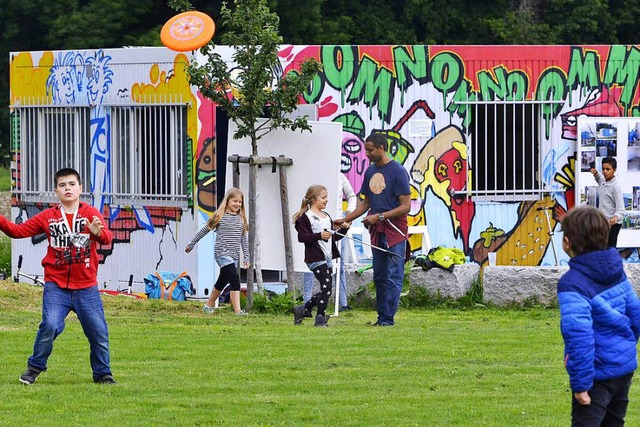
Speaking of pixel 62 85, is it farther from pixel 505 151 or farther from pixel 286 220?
pixel 505 151

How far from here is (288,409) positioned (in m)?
9.30

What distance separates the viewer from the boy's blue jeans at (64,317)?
1009cm

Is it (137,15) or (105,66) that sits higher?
(137,15)

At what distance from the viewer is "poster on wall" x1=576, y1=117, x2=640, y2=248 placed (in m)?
19.8

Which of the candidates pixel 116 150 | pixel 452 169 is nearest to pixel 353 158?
pixel 452 169

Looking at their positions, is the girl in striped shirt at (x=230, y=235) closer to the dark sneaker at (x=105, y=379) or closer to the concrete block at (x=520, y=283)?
the concrete block at (x=520, y=283)

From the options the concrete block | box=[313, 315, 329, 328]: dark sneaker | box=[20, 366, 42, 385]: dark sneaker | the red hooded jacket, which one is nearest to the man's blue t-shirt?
box=[313, 315, 329, 328]: dark sneaker

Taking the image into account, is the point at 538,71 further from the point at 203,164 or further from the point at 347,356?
the point at 347,356

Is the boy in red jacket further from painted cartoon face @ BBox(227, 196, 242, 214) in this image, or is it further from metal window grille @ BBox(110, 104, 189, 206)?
metal window grille @ BBox(110, 104, 189, 206)

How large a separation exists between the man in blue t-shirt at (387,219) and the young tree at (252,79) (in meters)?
1.96

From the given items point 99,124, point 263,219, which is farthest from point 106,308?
point 99,124

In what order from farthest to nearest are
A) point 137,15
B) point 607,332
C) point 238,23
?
1. point 137,15
2. point 238,23
3. point 607,332

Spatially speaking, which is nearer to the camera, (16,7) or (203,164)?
(203,164)

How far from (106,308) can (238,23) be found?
367 cm
